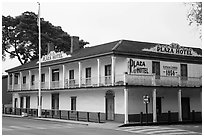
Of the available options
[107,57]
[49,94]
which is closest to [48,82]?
[49,94]

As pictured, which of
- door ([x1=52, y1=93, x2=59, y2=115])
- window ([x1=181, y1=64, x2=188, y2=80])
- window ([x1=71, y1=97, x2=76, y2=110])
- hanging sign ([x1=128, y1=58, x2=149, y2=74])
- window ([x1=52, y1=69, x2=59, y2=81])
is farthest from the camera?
window ([x1=52, y1=69, x2=59, y2=81])

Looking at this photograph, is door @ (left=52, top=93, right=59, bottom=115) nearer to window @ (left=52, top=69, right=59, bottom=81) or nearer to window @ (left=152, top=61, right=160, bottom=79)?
window @ (left=52, top=69, right=59, bottom=81)

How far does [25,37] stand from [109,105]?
27557mm

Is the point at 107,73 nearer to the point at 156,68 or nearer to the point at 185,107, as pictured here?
the point at 156,68

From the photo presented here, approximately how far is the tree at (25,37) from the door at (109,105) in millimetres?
26769

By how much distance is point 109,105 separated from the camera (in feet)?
99.0

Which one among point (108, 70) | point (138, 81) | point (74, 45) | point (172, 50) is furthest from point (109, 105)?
point (74, 45)

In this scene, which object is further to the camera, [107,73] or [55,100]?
[55,100]

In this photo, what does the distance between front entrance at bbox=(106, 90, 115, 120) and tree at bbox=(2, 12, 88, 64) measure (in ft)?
87.8

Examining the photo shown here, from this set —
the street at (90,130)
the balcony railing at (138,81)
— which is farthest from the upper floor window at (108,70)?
the street at (90,130)

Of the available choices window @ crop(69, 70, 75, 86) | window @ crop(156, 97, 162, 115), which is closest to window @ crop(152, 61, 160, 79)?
window @ crop(156, 97, 162, 115)

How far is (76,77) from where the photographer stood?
34.6m

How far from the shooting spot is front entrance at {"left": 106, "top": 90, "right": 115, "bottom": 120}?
97.8ft

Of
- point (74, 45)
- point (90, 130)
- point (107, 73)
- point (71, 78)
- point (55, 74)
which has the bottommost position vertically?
point (90, 130)
